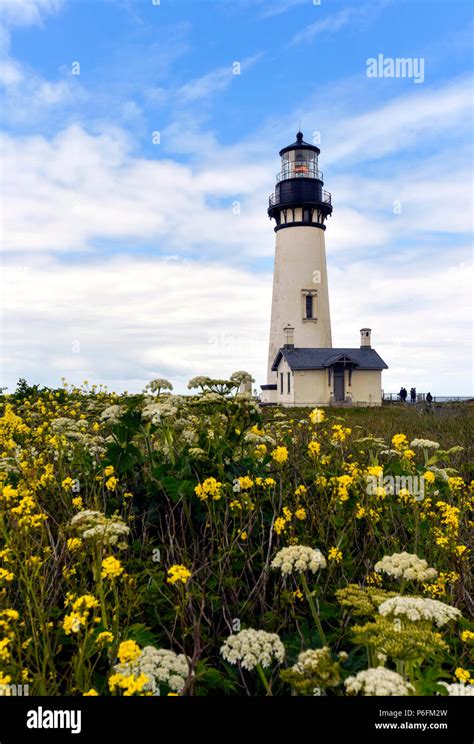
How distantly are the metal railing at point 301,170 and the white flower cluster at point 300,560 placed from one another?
40.0m

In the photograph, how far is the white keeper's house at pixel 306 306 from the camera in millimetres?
38469

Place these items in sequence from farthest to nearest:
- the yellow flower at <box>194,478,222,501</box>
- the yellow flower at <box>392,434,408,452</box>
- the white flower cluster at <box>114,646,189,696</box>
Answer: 1. the yellow flower at <box>392,434,408,452</box>
2. the yellow flower at <box>194,478,222,501</box>
3. the white flower cluster at <box>114,646,189,696</box>

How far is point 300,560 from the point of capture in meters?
2.83

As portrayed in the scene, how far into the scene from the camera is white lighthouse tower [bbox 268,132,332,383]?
38375 millimetres

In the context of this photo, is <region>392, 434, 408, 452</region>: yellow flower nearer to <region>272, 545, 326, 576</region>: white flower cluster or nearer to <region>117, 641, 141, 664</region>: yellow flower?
<region>272, 545, 326, 576</region>: white flower cluster

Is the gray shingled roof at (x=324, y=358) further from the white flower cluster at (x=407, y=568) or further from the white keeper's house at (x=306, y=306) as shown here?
the white flower cluster at (x=407, y=568)

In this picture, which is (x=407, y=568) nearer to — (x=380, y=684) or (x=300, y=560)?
(x=300, y=560)

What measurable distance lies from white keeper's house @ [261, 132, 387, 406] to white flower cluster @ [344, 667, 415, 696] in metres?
36.1

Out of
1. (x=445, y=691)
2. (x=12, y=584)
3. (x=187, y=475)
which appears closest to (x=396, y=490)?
(x=187, y=475)

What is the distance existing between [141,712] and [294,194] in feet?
131

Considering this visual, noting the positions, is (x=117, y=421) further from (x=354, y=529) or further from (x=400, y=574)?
(x=400, y=574)

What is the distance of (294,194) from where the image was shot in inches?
1531

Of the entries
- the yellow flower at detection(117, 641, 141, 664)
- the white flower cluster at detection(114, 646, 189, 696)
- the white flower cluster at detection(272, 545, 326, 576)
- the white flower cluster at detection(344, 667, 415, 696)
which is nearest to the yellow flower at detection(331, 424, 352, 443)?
the white flower cluster at detection(272, 545, 326, 576)

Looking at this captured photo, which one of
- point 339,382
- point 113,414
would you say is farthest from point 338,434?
point 339,382
